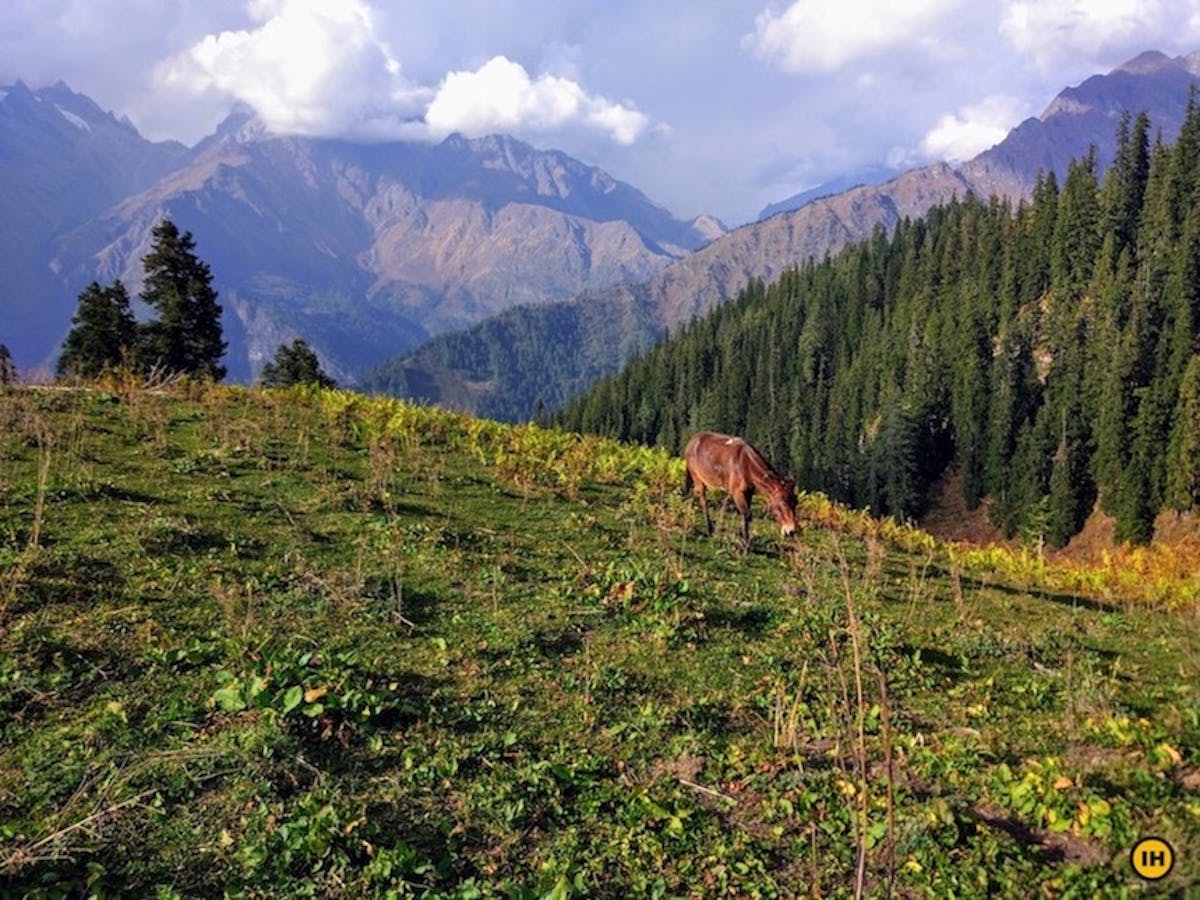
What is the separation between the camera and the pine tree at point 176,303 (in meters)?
45.8

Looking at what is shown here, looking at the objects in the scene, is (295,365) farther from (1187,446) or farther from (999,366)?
(999,366)

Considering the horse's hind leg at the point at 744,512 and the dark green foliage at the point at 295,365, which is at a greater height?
the dark green foliage at the point at 295,365

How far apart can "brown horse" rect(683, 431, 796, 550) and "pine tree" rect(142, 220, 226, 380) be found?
3947 cm

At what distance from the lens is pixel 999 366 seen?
109 meters

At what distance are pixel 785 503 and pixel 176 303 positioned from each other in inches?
1775

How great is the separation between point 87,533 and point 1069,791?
11.5m

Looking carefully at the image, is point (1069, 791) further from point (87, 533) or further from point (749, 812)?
point (87, 533)

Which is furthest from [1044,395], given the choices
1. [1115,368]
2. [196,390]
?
[196,390]

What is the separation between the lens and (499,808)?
5.86 meters

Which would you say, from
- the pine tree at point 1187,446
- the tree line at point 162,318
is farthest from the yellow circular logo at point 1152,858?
the pine tree at point 1187,446

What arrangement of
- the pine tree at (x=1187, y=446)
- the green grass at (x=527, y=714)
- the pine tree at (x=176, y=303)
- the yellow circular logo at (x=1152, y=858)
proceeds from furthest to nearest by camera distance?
the pine tree at (x=1187, y=446)
the pine tree at (x=176, y=303)
the green grass at (x=527, y=714)
the yellow circular logo at (x=1152, y=858)

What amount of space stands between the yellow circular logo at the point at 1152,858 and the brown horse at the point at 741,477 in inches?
347

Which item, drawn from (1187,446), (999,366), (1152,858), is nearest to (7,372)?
(1152,858)

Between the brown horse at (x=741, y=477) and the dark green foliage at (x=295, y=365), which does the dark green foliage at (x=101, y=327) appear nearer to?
the dark green foliage at (x=295, y=365)
